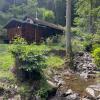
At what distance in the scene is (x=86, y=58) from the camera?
2188 cm

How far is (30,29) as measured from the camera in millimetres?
35344

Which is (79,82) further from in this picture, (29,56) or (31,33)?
(31,33)

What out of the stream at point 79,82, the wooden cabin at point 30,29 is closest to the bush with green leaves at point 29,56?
the stream at point 79,82

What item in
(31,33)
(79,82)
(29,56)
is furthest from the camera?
(31,33)

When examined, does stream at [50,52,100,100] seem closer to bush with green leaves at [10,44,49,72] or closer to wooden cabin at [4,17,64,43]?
bush with green leaves at [10,44,49,72]

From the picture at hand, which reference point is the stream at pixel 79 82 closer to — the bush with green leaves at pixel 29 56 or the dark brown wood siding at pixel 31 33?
the bush with green leaves at pixel 29 56

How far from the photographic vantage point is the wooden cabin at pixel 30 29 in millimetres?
34844

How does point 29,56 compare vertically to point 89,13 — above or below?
below

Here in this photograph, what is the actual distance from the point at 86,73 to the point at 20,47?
595cm

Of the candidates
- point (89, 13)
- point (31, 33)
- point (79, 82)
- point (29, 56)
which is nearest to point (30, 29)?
point (31, 33)

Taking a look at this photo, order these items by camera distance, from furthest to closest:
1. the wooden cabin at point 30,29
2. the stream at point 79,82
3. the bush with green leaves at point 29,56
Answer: the wooden cabin at point 30,29 → the stream at point 79,82 → the bush with green leaves at point 29,56

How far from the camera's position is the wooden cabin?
3484cm

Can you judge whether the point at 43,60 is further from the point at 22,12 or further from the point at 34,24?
the point at 22,12

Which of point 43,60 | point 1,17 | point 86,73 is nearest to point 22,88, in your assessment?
point 43,60
